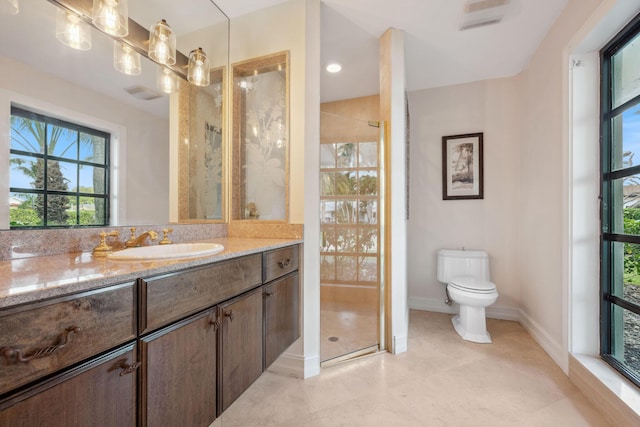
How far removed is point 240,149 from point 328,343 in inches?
63.1

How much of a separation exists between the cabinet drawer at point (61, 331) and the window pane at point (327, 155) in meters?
1.50

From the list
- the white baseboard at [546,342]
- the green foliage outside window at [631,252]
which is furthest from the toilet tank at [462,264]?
the green foliage outside window at [631,252]

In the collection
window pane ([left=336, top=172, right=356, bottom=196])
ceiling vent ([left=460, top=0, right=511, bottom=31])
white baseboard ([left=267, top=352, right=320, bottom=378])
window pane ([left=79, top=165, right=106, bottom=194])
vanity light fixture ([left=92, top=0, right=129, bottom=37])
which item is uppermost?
ceiling vent ([left=460, top=0, right=511, bottom=31])

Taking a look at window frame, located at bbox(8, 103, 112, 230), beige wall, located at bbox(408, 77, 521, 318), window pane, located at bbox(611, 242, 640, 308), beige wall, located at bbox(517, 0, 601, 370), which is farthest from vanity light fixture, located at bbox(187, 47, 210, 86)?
window pane, located at bbox(611, 242, 640, 308)

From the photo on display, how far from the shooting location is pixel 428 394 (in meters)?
1.61

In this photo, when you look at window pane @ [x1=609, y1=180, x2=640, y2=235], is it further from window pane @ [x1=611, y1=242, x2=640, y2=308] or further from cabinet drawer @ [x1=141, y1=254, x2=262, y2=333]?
cabinet drawer @ [x1=141, y1=254, x2=262, y2=333]

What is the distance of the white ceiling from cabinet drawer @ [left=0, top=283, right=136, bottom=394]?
202cm

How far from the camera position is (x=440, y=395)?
1598 mm

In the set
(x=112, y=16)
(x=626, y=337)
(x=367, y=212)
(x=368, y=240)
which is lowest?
(x=626, y=337)

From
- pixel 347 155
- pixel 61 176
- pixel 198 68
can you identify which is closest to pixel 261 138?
pixel 198 68

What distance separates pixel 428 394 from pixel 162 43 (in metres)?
2.53

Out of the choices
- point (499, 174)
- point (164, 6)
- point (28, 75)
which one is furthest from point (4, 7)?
point (499, 174)

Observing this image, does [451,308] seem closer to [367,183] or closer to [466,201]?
[466,201]

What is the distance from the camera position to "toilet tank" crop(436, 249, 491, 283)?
2.66m
